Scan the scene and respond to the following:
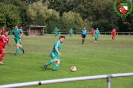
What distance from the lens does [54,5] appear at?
102 m

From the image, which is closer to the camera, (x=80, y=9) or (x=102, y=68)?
(x=102, y=68)

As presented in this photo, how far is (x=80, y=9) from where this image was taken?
95.5 m

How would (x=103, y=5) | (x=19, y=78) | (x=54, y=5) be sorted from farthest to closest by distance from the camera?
(x=54, y=5) < (x=103, y=5) < (x=19, y=78)

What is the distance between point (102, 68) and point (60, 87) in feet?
15.0

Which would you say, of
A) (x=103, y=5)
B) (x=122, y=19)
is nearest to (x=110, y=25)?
(x=122, y=19)

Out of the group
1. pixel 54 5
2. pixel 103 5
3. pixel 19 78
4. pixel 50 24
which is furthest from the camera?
pixel 54 5

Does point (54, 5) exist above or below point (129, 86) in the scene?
above

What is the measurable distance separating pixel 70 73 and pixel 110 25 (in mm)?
71989

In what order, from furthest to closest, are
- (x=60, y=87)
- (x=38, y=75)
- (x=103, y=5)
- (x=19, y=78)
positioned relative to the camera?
(x=103, y=5) → (x=38, y=75) → (x=19, y=78) → (x=60, y=87)

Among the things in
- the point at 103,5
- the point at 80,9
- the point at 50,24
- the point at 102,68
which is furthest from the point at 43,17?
the point at 102,68

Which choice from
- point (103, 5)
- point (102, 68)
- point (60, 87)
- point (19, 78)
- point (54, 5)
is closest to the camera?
point (60, 87)

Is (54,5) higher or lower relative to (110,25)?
higher

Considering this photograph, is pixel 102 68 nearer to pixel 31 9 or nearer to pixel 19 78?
pixel 19 78

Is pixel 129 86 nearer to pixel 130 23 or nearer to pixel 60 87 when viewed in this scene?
pixel 60 87
